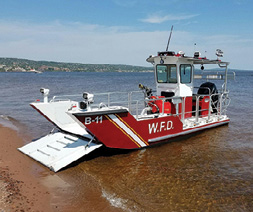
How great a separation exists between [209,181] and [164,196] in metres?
1.52

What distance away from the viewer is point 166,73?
951cm

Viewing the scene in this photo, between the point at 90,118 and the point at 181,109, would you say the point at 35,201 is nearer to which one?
the point at 90,118

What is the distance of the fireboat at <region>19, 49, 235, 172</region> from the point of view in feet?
21.9

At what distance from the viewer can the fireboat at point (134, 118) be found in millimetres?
6660

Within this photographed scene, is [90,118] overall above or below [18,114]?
above

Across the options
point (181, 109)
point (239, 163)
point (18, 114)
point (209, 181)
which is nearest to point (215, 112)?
point (181, 109)

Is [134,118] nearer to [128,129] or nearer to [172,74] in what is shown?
[128,129]

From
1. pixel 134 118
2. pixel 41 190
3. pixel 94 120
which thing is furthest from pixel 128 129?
pixel 41 190

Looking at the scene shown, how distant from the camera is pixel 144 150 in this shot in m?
8.16

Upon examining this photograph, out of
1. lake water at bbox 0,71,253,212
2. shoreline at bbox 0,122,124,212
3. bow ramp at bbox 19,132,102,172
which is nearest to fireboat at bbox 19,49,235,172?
bow ramp at bbox 19,132,102,172

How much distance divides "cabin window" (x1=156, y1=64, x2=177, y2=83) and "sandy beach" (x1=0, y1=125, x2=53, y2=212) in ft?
18.6

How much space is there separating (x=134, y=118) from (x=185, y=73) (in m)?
3.47

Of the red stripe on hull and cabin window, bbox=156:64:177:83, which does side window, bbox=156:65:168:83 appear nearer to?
cabin window, bbox=156:64:177:83

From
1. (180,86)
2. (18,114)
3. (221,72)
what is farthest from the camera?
(18,114)
